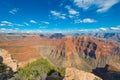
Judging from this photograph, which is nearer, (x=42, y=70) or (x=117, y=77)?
(x=42, y=70)

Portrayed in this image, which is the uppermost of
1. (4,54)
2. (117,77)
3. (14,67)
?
(4,54)

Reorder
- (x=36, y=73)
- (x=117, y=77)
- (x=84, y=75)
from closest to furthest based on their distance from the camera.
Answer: (x=84, y=75), (x=36, y=73), (x=117, y=77)

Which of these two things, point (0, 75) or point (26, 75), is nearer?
point (26, 75)

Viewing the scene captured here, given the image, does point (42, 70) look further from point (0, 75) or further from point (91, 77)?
point (91, 77)

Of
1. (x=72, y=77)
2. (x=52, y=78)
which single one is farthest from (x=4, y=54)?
(x=72, y=77)

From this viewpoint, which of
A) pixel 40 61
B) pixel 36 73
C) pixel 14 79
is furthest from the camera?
pixel 40 61

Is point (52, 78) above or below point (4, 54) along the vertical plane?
below

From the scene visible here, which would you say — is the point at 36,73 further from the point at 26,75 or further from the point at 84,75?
the point at 84,75

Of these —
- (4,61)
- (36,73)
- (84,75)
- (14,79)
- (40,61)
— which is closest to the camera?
(84,75)

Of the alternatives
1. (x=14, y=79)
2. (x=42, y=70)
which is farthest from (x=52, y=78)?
(x=14, y=79)
